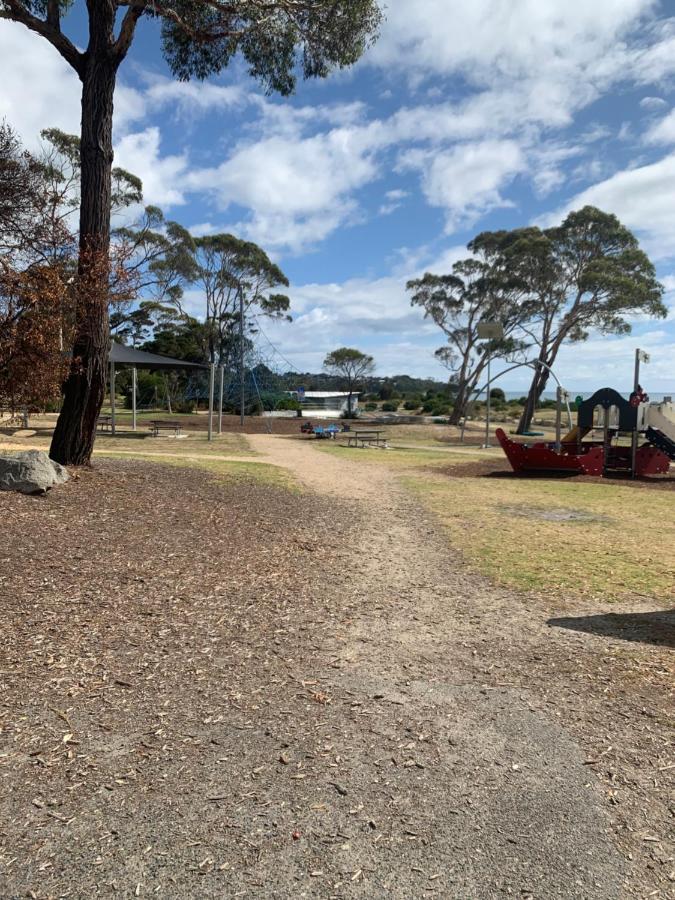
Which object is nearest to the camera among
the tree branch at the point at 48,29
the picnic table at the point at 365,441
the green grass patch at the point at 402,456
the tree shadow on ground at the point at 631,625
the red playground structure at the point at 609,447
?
the tree shadow on ground at the point at 631,625

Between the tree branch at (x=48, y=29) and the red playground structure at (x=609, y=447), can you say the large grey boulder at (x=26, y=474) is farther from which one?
the red playground structure at (x=609, y=447)

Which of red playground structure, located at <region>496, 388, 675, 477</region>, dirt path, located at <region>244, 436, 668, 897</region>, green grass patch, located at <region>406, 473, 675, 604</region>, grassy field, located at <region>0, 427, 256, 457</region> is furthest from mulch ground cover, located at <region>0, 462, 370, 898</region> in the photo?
red playground structure, located at <region>496, 388, 675, 477</region>

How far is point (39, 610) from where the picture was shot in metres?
4.02

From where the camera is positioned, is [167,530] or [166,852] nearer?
[166,852]

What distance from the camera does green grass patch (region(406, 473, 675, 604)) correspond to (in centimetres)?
561

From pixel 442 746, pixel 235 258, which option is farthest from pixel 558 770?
pixel 235 258

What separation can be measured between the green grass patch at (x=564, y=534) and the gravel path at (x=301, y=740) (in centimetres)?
90

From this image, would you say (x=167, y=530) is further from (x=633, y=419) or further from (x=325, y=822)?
(x=633, y=419)

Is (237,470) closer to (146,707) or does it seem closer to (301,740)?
(146,707)

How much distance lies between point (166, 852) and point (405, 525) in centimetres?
626

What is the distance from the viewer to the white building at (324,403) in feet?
151

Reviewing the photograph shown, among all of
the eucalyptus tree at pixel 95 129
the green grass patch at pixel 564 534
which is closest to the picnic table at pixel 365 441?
the green grass patch at pixel 564 534

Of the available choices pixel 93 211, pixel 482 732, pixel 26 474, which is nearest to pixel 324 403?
pixel 93 211

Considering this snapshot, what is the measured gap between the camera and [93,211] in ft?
27.9
